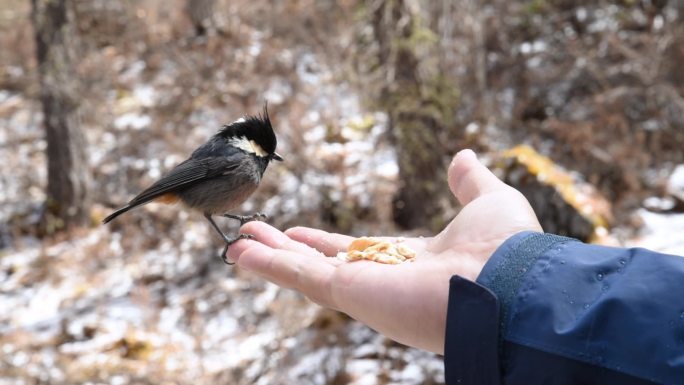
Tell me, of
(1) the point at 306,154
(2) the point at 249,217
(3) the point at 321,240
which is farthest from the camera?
(1) the point at 306,154

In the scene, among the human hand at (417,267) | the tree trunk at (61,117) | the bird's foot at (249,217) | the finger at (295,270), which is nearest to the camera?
the human hand at (417,267)

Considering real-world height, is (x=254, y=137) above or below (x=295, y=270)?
above

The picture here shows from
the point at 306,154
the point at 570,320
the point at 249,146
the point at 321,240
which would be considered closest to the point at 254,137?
the point at 249,146

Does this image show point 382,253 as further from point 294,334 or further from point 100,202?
point 100,202

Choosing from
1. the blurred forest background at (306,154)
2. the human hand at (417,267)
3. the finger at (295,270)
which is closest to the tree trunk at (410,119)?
the blurred forest background at (306,154)

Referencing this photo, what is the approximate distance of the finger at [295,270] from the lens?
211cm

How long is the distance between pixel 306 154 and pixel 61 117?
292 cm

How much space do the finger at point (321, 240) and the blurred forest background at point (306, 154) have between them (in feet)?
7.03

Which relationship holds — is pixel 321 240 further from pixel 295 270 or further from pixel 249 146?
pixel 249 146

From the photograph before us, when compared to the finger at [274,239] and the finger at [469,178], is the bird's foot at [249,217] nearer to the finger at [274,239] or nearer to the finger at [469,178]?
the finger at [274,239]

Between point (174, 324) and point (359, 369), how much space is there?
1.89 metres

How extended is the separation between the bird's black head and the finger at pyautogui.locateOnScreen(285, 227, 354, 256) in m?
0.53

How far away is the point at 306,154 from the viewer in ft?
21.9

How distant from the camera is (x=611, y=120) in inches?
268
